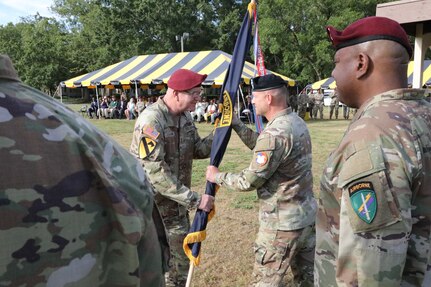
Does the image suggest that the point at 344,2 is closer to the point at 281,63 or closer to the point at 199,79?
the point at 281,63

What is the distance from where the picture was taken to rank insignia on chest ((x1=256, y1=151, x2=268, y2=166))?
2.87 m

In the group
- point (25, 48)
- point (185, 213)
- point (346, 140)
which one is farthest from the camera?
point (25, 48)

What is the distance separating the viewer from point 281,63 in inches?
1802

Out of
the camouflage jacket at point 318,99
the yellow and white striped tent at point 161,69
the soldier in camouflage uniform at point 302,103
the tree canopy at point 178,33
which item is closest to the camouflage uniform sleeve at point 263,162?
the yellow and white striped tent at point 161,69

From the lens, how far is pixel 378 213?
1.36 metres

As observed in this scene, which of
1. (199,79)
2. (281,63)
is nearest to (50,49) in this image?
(281,63)

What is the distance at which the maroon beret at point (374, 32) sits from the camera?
1.55m

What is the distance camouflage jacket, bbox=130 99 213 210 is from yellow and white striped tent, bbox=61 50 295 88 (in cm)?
1477

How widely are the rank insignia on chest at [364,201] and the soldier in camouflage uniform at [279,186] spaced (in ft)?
4.86

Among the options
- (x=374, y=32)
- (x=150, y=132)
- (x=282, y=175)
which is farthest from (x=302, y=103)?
(x=374, y=32)

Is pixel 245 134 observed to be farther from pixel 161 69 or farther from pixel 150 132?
pixel 161 69

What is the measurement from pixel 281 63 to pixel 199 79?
44.1 metres

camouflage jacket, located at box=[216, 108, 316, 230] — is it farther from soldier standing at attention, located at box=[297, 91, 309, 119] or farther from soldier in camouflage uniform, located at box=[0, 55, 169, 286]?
soldier standing at attention, located at box=[297, 91, 309, 119]

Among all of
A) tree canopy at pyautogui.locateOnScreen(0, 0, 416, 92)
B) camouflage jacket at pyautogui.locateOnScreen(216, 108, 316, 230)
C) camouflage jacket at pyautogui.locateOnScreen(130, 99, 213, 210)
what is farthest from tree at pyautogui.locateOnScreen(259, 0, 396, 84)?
camouflage jacket at pyautogui.locateOnScreen(216, 108, 316, 230)
